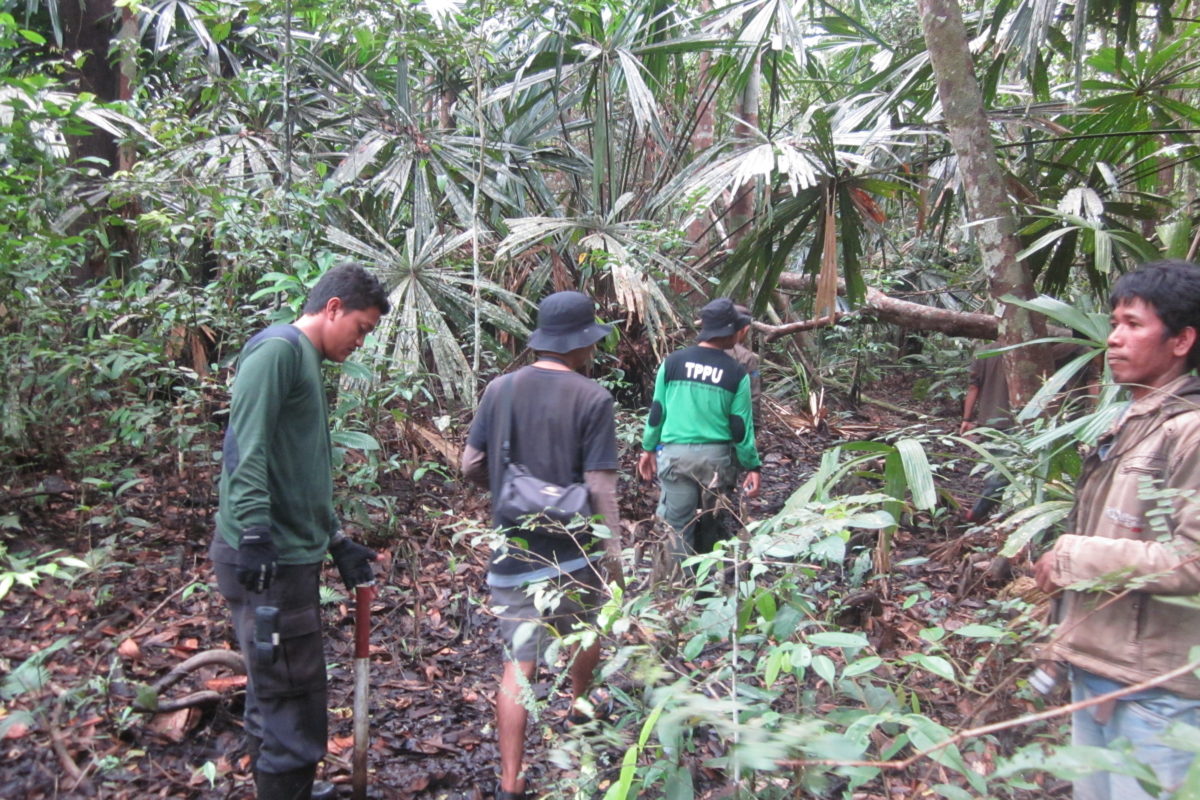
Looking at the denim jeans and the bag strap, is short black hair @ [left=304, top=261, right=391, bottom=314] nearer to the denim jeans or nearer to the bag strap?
the bag strap

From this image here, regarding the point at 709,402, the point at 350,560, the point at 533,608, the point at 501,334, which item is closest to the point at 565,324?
the point at 533,608

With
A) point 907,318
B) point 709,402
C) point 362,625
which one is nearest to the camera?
point 362,625

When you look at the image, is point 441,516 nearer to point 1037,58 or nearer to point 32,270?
point 32,270

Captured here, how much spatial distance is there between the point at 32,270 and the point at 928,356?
11.4m

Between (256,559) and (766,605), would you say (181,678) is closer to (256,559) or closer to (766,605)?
(256,559)

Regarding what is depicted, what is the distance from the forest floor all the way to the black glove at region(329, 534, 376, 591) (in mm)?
419

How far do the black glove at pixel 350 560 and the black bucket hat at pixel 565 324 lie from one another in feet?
3.23

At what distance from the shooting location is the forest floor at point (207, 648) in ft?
9.04

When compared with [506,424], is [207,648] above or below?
below

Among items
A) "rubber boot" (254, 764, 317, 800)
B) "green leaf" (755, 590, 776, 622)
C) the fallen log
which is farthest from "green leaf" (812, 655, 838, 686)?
the fallen log

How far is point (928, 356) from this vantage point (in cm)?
1227

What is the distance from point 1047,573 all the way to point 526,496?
1.60 metres

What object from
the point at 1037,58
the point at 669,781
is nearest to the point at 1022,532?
the point at 669,781

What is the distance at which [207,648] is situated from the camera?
356cm
